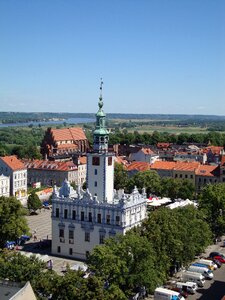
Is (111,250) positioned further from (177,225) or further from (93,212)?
(93,212)

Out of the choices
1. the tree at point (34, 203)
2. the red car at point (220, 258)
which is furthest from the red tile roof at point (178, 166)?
the red car at point (220, 258)

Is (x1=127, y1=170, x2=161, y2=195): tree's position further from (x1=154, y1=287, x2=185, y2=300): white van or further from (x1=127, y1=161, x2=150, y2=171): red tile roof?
(x1=154, y1=287, x2=185, y2=300): white van

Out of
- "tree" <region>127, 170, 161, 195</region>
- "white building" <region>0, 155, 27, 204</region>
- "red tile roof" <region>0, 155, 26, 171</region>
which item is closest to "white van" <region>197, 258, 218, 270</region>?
"tree" <region>127, 170, 161, 195</region>

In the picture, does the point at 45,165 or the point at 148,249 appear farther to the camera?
the point at 45,165

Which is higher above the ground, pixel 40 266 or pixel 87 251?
pixel 40 266

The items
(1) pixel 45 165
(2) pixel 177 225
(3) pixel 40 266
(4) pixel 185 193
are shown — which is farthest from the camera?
(1) pixel 45 165

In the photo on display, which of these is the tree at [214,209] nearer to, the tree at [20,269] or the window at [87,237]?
the window at [87,237]

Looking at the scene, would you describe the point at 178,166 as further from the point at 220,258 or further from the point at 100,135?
the point at 220,258

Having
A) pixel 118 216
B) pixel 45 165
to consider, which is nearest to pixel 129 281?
pixel 118 216
